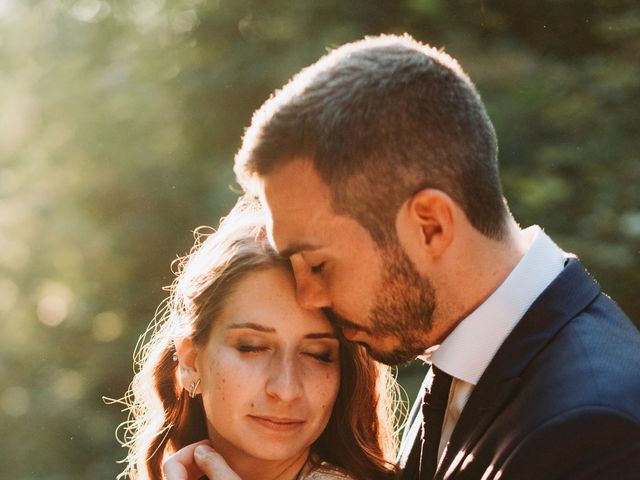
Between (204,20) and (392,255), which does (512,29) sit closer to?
(204,20)

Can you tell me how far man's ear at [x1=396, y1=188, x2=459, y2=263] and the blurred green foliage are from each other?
1.94 meters

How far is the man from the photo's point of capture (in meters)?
1.94

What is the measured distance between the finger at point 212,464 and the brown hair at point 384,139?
679 mm

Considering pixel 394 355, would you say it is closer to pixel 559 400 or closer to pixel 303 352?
pixel 303 352

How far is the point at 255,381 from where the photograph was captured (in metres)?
2.20

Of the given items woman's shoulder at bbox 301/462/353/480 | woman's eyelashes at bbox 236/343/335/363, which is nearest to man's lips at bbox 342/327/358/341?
woman's eyelashes at bbox 236/343/335/363

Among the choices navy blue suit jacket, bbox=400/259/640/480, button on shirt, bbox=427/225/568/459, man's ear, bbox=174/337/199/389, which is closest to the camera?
navy blue suit jacket, bbox=400/259/640/480

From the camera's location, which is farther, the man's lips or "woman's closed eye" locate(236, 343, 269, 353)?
"woman's closed eye" locate(236, 343, 269, 353)

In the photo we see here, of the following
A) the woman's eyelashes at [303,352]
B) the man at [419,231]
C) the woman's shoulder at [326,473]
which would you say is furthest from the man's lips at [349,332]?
the woman's shoulder at [326,473]

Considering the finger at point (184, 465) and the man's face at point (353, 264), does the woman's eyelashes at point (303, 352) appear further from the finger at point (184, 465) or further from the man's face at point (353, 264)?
the finger at point (184, 465)

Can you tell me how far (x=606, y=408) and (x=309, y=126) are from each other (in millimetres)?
837

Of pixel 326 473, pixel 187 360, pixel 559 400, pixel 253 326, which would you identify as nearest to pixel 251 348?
pixel 253 326

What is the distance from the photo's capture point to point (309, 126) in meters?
2.03

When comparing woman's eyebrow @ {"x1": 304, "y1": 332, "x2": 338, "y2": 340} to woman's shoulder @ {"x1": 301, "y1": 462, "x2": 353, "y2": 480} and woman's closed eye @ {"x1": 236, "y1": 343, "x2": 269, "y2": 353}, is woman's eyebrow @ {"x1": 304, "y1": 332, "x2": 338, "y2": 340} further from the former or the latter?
woman's shoulder @ {"x1": 301, "y1": 462, "x2": 353, "y2": 480}
